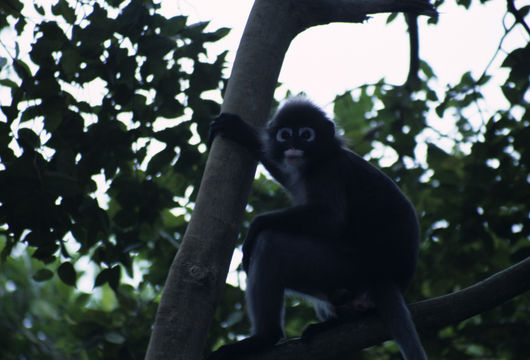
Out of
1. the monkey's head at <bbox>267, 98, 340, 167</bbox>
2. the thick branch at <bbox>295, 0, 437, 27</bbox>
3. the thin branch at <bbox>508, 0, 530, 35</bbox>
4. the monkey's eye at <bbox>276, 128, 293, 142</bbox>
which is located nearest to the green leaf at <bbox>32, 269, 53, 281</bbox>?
the monkey's head at <bbox>267, 98, 340, 167</bbox>

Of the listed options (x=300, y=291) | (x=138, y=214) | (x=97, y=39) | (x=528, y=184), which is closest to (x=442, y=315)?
(x=300, y=291)

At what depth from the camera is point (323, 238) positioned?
3.68 meters

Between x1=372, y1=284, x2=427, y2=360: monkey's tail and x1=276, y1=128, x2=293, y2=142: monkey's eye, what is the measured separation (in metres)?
1.33

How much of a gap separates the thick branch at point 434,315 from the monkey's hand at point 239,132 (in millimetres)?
1066

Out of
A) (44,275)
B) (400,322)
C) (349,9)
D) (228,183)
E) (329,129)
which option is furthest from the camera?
(329,129)

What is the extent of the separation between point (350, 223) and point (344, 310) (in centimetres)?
70

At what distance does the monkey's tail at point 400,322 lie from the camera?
10.3 feet

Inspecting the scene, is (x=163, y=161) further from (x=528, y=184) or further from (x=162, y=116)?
(x=528, y=184)

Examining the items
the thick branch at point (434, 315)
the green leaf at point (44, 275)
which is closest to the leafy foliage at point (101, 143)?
the green leaf at point (44, 275)

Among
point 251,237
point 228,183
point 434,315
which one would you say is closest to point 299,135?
point 251,237

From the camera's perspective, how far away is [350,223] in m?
3.99

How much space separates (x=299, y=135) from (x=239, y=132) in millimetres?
1228

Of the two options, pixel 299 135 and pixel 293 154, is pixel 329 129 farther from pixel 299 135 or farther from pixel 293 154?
pixel 293 154

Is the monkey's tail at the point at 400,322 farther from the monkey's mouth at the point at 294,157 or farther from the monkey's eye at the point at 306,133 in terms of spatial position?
the monkey's eye at the point at 306,133
